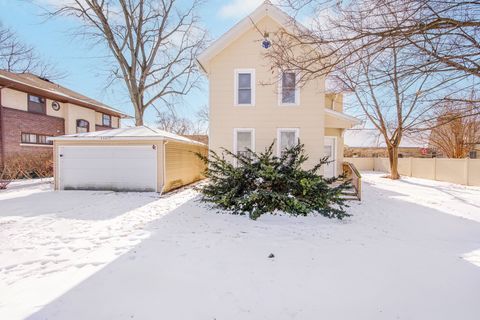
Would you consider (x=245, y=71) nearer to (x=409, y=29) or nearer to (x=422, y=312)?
(x=409, y=29)

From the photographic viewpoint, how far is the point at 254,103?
385 inches

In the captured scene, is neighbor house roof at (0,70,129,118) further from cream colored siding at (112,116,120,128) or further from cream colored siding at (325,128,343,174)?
cream colored siding at (325,128,343,174)

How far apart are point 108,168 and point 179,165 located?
10.1 feet

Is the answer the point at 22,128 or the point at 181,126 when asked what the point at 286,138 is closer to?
the point at 22,128

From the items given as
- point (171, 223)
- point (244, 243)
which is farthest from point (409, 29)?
point (171, 223)

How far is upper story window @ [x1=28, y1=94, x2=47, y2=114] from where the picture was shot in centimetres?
1620

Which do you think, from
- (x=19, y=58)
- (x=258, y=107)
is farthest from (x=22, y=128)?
(x=258, y=107)

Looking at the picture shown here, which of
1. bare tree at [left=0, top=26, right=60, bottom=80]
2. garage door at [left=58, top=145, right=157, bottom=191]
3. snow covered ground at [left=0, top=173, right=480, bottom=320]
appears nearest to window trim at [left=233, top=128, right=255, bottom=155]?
garage door at [left=58, top=145, right=157, bottom=191]

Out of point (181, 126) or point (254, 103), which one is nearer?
point (254, 103)

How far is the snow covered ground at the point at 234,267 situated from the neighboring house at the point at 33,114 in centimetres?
1196

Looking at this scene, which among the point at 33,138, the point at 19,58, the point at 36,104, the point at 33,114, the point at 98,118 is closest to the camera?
the point at 33,114

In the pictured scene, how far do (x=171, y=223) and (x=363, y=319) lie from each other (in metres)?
4.30

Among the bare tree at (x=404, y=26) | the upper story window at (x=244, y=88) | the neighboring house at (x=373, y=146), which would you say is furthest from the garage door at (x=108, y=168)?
the neighboring house at (x=373, y=146)

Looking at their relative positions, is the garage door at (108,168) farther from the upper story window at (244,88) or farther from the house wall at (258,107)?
the upper story window at (244,88)
